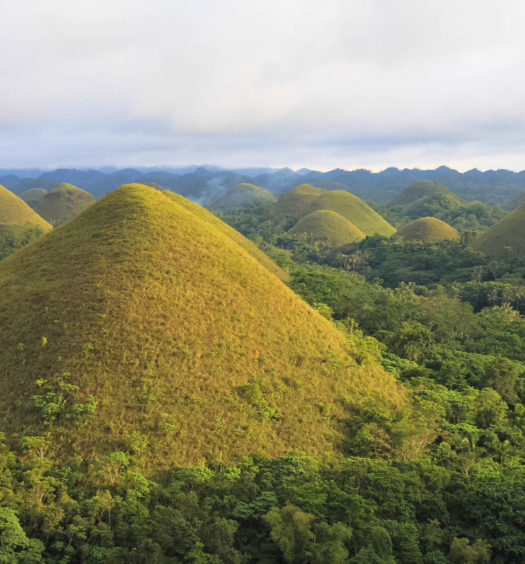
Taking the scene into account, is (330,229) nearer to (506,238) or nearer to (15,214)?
(506,238)

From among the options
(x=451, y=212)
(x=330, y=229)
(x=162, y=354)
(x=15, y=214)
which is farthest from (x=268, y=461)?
(x=451, y=212)

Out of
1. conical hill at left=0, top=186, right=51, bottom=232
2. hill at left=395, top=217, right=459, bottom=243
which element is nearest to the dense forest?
conical hill at left=0, top=186, right=51, bottom=232

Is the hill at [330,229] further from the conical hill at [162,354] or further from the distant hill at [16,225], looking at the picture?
the conical hill at [162,354]

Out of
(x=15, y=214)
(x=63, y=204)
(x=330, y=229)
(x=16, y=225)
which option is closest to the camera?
(x=16, y=225)

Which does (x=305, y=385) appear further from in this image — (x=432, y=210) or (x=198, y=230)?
(x=432, y=210)

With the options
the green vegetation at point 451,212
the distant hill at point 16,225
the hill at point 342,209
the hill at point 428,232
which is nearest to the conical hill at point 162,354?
the distant hill at point 16,225

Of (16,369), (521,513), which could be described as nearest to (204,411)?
(16,369)
